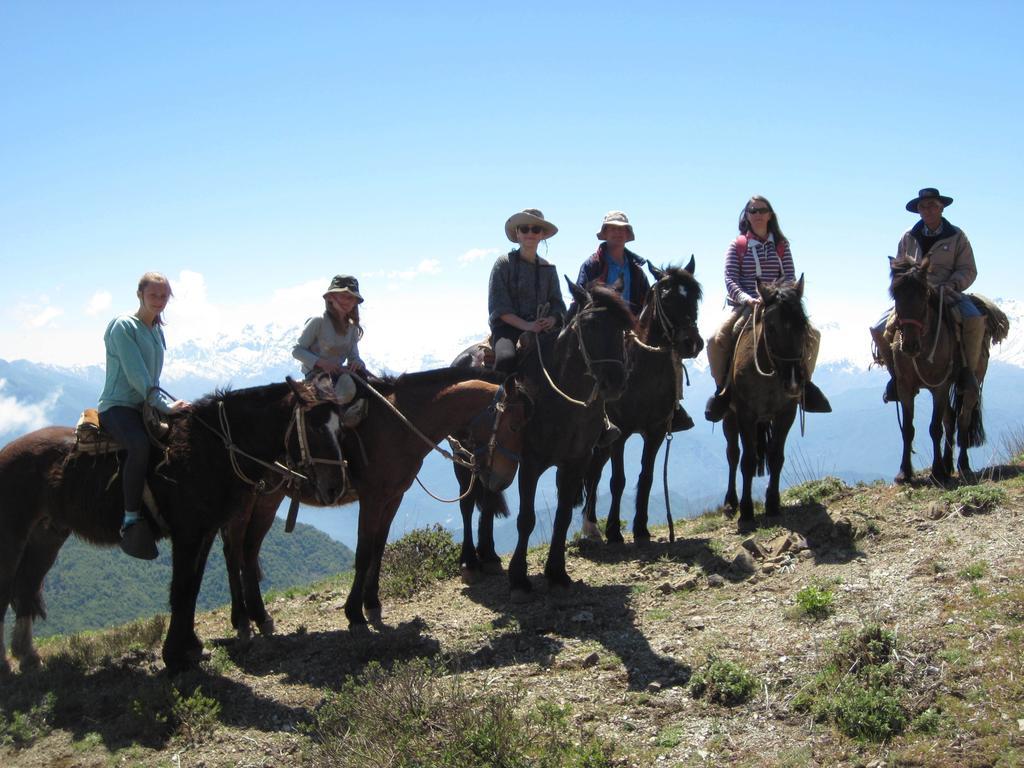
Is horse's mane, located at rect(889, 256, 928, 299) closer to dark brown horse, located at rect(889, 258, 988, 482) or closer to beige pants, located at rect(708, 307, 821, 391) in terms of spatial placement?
dark brown horse, located at rect(889, 258, 988, 482)

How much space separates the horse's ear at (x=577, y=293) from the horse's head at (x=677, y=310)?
1328mm

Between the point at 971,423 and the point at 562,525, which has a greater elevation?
the point at 971,423

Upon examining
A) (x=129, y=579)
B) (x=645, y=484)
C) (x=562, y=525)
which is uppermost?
(x=645, y=484)

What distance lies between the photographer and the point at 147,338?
7.18 m

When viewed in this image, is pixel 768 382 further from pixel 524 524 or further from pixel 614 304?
pixel 524 524

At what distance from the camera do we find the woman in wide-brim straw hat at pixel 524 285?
9328 mm

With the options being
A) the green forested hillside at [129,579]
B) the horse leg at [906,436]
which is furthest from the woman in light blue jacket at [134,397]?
the green forested hillside at [129,579]

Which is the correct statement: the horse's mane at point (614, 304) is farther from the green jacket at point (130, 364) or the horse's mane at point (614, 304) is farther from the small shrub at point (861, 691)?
the green jacket at point (130, 364)

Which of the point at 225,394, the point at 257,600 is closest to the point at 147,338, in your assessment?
the point at 225,394

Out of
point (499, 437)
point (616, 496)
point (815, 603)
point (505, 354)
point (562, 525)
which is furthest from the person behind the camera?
point (616, 496)

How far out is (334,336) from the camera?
8656mm

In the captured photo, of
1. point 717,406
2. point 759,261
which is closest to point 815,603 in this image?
point 717,406

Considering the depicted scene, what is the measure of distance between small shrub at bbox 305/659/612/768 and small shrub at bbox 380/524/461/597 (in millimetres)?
3851

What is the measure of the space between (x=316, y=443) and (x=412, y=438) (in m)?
1.21
